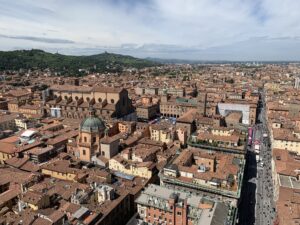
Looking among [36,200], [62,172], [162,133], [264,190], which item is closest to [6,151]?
[62,172]

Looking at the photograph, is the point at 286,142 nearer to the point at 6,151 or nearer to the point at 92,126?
the point at 92,126

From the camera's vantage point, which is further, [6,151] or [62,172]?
[6,151]

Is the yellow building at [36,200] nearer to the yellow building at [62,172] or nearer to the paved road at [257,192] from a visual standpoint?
the yellow building at [62,172]

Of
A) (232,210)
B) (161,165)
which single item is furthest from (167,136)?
(232,210)

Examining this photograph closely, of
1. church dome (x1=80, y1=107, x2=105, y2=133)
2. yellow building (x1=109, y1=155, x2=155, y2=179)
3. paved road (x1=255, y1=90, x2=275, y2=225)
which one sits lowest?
paved road (x1=255, y1=90, x2=275, y2=225)

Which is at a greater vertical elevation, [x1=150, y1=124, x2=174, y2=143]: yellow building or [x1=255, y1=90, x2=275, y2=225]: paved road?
[x1=150, y1=124, x2=174, y2=143]: yellow building

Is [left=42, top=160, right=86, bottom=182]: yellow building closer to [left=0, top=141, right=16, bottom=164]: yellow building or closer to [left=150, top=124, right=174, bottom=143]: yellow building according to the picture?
[left=0, top=141, right=16, bottom=164]: yellow building

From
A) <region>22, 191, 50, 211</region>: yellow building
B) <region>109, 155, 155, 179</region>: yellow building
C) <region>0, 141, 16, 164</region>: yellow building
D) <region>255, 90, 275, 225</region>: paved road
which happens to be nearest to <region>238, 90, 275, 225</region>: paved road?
<region>255, 90, 275, 225</region>: paved road

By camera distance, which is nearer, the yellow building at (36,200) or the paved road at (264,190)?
the yellow building at (36,200)

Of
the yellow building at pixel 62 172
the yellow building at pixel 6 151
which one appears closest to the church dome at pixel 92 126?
the yellow building at pixel 62 172

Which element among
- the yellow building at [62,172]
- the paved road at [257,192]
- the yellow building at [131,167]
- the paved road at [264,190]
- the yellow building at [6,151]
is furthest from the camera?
the yellow building at [6,151]

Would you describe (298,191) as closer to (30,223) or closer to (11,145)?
(30,223)
